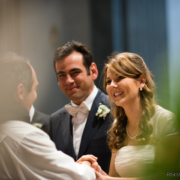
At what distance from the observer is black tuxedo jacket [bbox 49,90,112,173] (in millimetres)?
1670

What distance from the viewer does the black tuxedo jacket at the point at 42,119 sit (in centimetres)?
166

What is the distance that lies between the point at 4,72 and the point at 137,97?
92cm

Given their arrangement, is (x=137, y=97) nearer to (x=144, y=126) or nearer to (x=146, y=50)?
(x=144, y=126)

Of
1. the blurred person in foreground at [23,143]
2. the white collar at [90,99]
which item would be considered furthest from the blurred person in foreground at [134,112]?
the blurred person in foreground at [23,143]

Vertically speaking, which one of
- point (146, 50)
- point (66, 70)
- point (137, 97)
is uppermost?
point (146, 50)

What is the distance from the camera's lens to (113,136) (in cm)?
174

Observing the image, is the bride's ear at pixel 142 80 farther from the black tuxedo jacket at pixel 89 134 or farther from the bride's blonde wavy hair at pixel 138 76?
the black tuxedo jacket at pixel 89 134

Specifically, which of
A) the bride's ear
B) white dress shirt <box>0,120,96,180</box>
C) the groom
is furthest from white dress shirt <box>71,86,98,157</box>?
the bride's ear

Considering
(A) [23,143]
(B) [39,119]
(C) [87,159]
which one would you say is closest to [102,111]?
(C) [87,159]

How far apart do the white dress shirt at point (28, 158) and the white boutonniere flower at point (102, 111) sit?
1.44 feet

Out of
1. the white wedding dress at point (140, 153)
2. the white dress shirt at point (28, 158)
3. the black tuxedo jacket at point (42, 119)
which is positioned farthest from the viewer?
the black tuxedo jacket at point (42, 119)

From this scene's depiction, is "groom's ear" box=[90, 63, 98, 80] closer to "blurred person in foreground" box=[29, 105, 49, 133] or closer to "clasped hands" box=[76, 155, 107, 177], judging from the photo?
"blurred person in foreground" box=[29, 105, 49, 133]

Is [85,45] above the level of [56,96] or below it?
above

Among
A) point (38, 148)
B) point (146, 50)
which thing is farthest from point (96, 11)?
point (38, 148)
